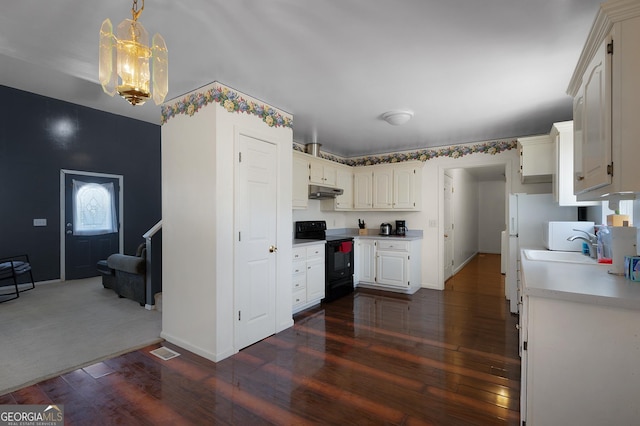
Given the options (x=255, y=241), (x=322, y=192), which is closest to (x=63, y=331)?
(x=255, y=241)

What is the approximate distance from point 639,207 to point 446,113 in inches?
75.2

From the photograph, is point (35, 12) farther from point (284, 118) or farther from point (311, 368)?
point (311, 368)

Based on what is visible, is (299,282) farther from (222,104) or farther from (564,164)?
(564,164)

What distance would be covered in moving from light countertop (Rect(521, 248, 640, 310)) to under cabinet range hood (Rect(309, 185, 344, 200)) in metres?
2.97

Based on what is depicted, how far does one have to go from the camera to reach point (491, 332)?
10.4 ft

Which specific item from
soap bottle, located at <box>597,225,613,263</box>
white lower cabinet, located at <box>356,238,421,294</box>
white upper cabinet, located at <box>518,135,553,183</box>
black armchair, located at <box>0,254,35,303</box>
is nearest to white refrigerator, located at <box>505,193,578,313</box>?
white upper cabinet, located at <box>518,135,553,183</box>

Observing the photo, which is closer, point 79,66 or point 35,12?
point 35,12

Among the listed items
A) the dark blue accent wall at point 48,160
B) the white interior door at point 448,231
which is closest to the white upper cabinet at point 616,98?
the white interior door at point 448,231

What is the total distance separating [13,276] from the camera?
4184mm

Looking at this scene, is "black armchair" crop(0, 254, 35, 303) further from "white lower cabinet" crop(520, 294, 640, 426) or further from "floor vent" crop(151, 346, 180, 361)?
"white lower cabinet" crop(520, 294, 640, 426)

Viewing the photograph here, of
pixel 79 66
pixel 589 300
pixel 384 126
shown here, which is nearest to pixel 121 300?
pixel 79 66

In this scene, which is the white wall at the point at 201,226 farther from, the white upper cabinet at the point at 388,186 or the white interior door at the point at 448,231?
the white interior door at the point at 448,231

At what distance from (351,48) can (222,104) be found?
1.20 m

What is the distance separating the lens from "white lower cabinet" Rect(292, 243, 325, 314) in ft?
12.3
